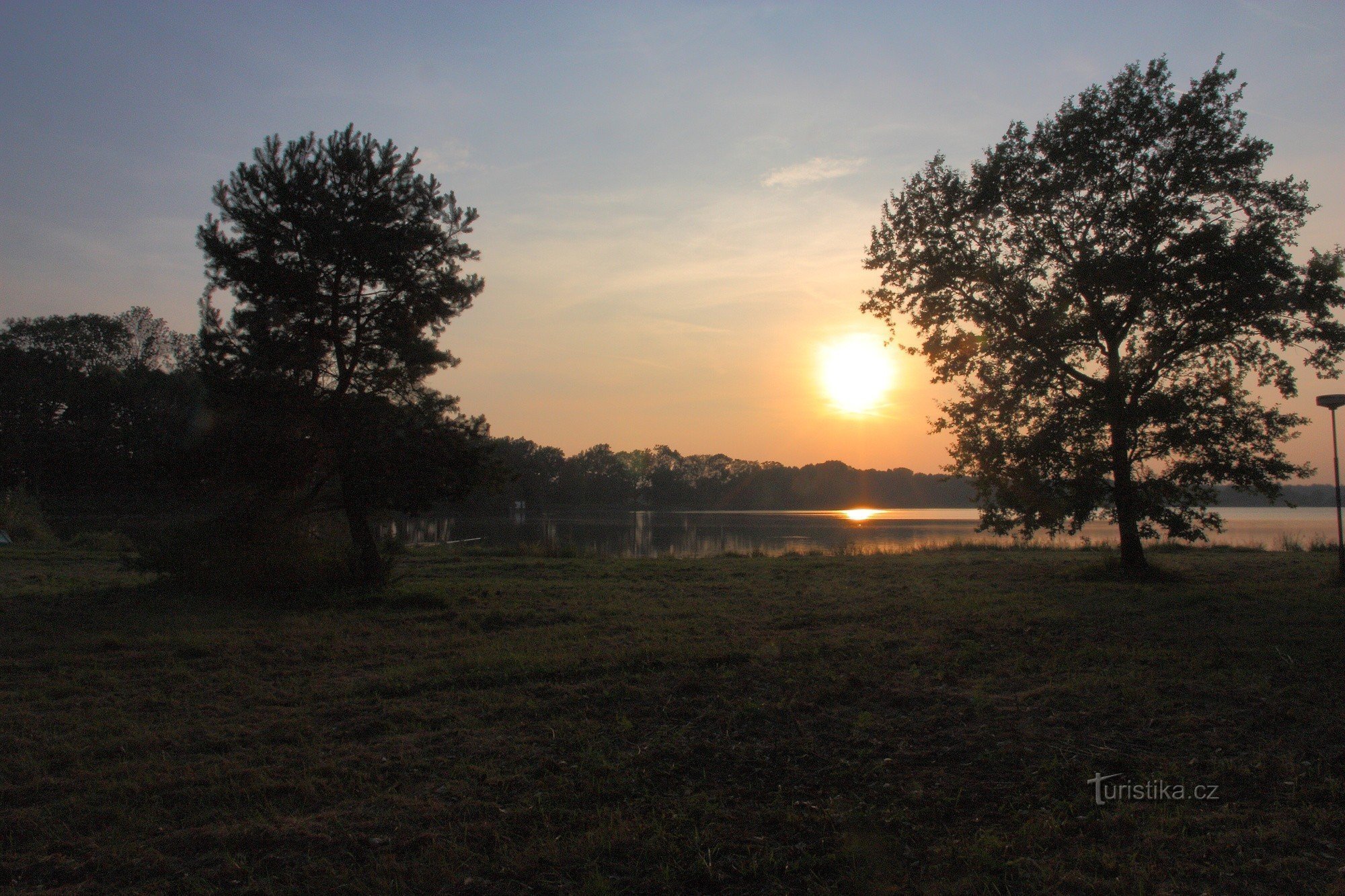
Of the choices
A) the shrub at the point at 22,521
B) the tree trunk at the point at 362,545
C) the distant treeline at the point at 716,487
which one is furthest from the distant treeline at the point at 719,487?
the tree trunk at the point at 362,545

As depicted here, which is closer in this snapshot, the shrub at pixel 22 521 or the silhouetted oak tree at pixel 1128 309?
the silhouetted oak tree at pixel 1128 309

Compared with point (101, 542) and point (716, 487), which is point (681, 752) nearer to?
point (101, 542)

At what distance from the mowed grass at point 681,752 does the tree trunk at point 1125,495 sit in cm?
349

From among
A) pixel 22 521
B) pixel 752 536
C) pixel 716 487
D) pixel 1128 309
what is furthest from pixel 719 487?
pixel 1128 309

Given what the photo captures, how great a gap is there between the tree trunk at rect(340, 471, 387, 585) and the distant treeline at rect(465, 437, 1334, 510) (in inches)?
3400

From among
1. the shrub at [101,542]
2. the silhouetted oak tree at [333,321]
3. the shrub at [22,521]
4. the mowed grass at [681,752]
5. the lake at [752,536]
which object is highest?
the silhouetted oak tree at [333,321]

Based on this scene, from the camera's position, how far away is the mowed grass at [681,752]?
370 cm

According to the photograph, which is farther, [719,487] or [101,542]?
[719,487]

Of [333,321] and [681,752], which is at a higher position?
[333,321]

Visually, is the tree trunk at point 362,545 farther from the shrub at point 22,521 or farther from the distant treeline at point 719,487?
the distant treeline at point 719,487

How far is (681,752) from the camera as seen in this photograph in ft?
17.2

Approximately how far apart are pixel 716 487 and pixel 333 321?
115m

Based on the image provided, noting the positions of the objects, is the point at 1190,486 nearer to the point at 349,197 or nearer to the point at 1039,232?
the point at 1039,232

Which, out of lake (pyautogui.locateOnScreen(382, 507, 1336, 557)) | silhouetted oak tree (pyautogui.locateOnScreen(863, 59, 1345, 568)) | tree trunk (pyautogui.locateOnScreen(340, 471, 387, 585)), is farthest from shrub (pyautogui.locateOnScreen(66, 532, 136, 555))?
silhouetted oak tree (pyautogui.locateOnScreen(863, 59, 1345, 568))
